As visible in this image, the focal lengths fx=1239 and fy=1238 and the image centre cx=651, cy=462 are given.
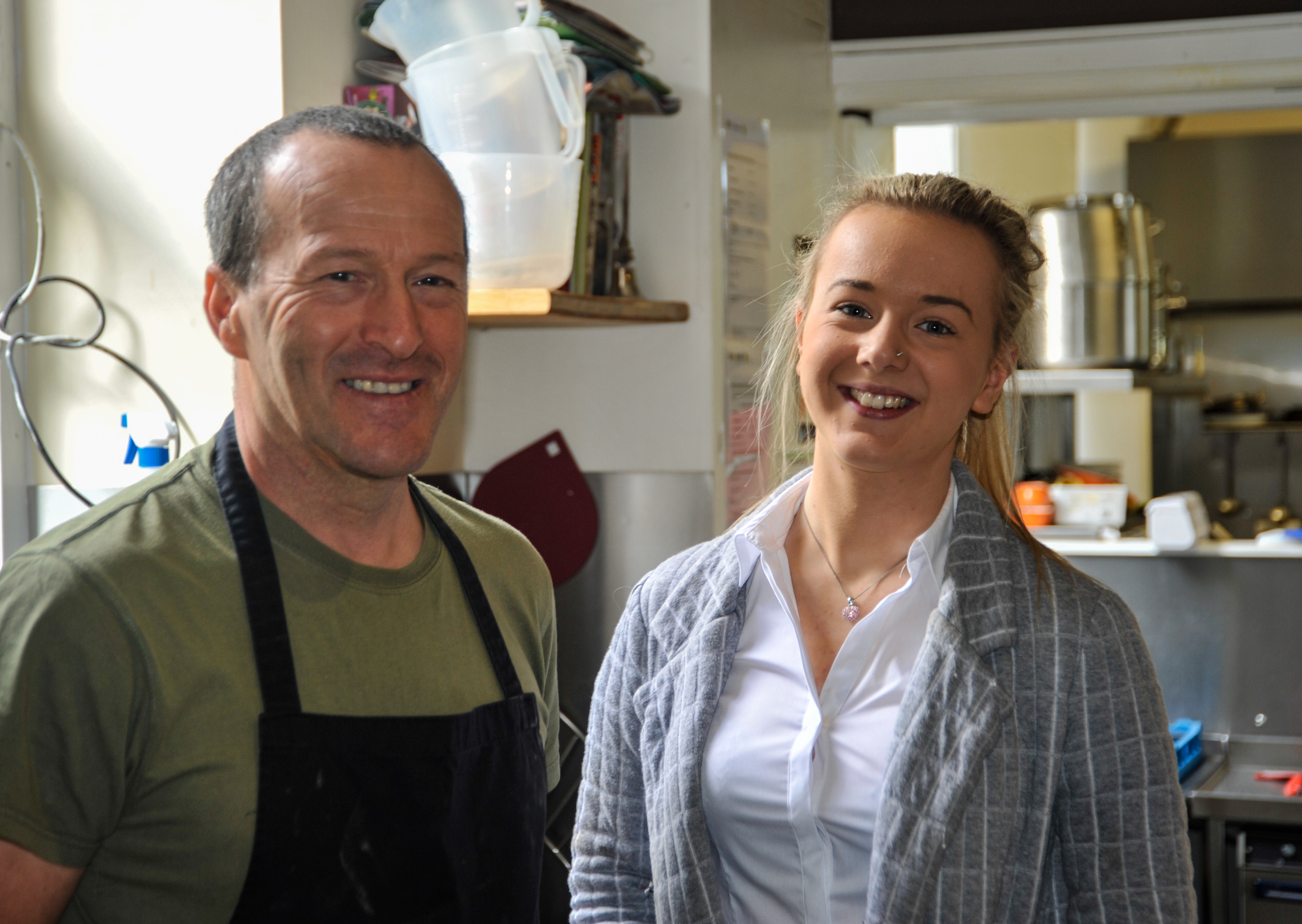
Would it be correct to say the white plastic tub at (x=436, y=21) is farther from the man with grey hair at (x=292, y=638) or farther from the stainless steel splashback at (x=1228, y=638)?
the stainless steel splashback at (x=1228, y=638)

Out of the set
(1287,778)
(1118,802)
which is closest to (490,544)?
(1118,802)

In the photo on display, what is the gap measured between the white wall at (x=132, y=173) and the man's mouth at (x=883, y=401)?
37.1 inches

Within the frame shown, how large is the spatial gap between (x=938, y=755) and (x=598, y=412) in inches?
47.3

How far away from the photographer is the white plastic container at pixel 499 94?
1.67 meters

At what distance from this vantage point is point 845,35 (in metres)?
3.03

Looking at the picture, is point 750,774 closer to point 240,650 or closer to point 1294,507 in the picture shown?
point 240,650

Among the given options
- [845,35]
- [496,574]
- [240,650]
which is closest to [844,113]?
[845,35]

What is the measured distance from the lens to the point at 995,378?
4.27ft

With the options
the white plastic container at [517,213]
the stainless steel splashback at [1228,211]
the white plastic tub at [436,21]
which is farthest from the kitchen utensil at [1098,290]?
the white plastic tub at [436,21]

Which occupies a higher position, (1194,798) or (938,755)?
(938,755)

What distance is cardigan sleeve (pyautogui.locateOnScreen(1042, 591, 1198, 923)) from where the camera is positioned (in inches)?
41.8

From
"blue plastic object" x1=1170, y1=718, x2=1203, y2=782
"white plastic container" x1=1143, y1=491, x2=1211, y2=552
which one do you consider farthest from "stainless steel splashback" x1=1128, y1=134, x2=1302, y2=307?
"blue plastic object" x1=1170, y1=718, x2=1203, y2=782

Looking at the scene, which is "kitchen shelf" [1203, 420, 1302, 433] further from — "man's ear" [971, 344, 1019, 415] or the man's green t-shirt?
the man's green t-shirt

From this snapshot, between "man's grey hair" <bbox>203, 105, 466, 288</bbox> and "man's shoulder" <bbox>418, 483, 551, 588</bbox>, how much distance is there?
0.95 ft
